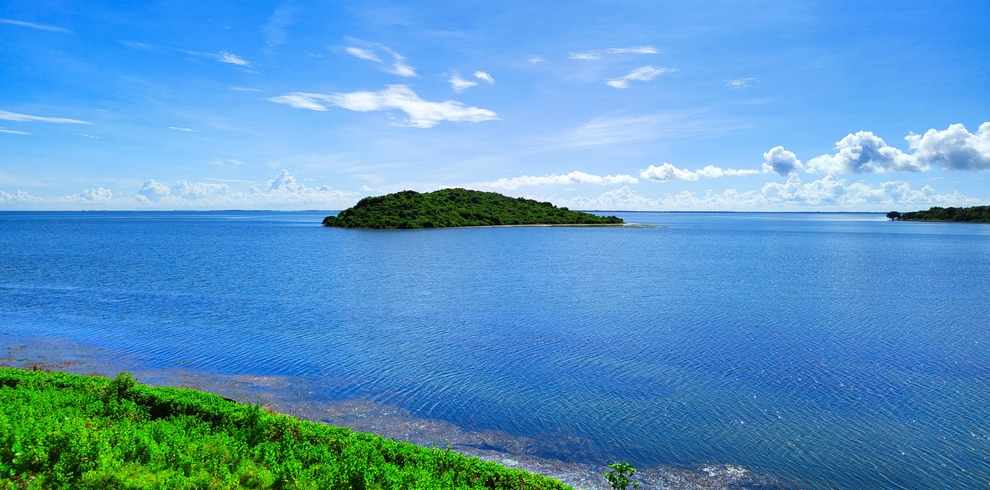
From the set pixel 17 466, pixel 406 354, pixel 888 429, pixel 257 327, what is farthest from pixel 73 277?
pixel 888 429

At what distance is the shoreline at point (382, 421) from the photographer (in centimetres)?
1847

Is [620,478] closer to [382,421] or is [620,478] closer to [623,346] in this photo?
[382,421]

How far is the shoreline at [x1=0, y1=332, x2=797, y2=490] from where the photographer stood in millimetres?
18469

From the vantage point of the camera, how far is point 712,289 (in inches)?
2298

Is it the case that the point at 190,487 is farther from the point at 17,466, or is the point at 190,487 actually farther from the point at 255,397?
the point at 255,397

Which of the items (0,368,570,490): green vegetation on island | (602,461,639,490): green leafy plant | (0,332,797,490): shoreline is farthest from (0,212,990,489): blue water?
(0,368,570,490): green vegetation on island

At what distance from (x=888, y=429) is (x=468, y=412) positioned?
16862mm

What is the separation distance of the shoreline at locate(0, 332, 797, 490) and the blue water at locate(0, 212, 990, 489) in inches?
30.6

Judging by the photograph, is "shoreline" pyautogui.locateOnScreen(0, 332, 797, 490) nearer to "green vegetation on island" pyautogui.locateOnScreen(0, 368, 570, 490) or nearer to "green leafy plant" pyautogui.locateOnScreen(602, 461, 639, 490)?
"green leafy plant" pyautogui.locateOnScreen(602, 461, 639, 490)

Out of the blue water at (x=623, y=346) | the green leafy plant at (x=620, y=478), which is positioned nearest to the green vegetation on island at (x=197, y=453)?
the green leafy plant at (x=620, y=478)

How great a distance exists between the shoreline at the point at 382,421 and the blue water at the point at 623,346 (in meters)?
0.78

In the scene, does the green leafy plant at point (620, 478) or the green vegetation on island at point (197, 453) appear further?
the green leafy plant at point (620, 478)

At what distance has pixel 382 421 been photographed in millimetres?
22875

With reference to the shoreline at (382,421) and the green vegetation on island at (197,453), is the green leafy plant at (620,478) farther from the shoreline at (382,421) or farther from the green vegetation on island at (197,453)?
the green vegetation on island at (197,453)
